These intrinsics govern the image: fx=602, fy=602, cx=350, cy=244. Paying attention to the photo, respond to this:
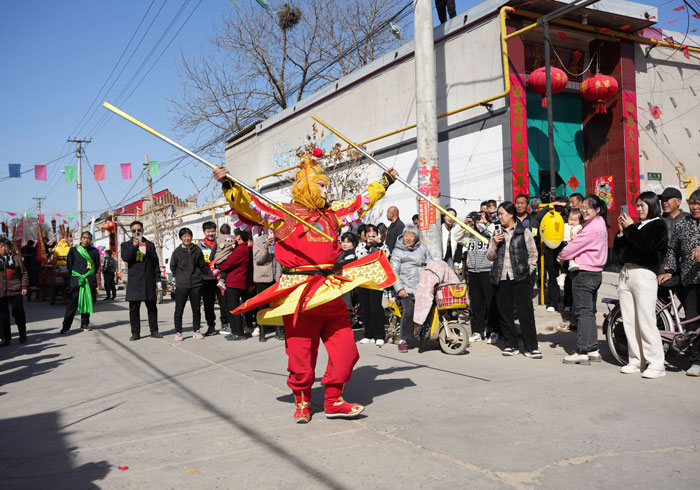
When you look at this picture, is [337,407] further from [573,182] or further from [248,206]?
[573,182]

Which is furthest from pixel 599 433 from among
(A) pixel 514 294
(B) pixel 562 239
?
(B) pixel 562 239

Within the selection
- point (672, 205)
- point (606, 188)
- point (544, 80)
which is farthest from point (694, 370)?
point (606, 188)

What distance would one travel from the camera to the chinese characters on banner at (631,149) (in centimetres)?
1448

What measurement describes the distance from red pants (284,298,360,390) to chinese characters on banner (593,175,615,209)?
1146 cm

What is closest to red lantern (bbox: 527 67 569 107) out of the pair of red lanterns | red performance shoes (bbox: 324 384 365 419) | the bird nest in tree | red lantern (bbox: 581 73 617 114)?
the pair of red lanterns

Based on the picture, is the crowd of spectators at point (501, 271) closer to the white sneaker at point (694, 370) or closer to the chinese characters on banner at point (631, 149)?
the white sneaker at point (694, 370)

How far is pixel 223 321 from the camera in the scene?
448 inches

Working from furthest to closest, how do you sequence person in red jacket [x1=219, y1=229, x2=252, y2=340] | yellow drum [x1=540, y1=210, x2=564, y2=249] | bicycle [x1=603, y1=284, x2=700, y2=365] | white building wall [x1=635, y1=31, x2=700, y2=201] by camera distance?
white building wall [x1=635, y1=31, x2=700, y2=201] → person in red jacket [x1=219, y1=229, x2=252, y2=340] → yellow drum [x1=540, y1=210, x2=564, y2=249] → bicycle [x1=603, y1=284, x2=700, y2=365]

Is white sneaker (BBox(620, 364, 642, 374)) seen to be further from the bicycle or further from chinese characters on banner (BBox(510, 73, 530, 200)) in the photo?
chinese characters on banner (BBox(510, 73, 530, 200))

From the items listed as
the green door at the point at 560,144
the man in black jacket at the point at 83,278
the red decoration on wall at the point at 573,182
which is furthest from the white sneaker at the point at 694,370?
the man in black jacket at the point at 83,278

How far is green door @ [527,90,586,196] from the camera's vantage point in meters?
14.2

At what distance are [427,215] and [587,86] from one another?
6.00 metres

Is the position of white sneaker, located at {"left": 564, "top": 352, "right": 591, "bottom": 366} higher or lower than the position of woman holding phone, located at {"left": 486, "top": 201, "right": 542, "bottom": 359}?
lower

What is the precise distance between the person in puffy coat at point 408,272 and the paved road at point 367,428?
0.57 metres
